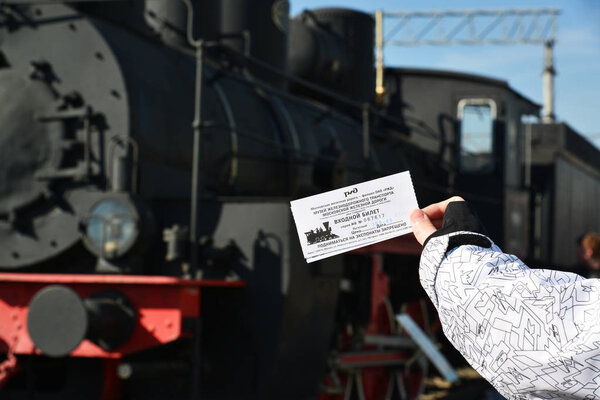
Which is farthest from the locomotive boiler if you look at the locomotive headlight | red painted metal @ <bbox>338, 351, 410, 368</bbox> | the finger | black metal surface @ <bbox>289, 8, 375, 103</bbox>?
black metal surface @ <bbox>289, 8, 375, 103</bbox>

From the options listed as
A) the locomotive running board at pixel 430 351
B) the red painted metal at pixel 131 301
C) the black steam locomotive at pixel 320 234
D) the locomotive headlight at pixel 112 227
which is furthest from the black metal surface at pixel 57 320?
the locomotive running board at pixel 430 351

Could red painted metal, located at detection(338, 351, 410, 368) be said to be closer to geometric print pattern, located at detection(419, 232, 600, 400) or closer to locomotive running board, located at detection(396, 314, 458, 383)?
locomotive running board, located at detection(396, 314, 458, 383)

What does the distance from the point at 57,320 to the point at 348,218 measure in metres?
2.40

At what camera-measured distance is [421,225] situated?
1.52m

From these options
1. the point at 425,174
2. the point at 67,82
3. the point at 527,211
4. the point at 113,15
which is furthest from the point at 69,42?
the point at 527,211

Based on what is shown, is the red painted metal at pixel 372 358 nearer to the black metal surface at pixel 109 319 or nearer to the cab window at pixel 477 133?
the black metal surface at pixel 109 319

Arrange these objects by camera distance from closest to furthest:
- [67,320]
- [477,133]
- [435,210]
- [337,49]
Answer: [435,210] → [67,320] → [337,49] → [477,133]

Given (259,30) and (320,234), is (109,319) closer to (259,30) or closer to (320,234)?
(320,234)

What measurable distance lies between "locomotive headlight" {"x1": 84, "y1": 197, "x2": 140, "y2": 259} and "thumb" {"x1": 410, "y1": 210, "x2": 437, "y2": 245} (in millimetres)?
2551

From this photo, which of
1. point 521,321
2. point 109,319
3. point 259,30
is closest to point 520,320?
point 521,321

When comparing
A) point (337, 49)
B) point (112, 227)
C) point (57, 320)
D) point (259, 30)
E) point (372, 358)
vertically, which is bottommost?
point (372, 358)

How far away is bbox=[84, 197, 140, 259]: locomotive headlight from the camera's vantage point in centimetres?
392

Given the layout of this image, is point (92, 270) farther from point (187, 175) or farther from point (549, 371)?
point (549, 371)

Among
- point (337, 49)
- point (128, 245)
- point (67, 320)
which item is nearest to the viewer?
point (67, 320)
